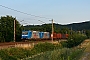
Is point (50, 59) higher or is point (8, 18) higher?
point (8, 18)

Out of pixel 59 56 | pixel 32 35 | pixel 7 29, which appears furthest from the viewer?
pixel 7 29

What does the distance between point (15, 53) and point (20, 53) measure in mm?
957

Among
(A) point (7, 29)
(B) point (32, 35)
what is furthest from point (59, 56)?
(A) point (7, 29)

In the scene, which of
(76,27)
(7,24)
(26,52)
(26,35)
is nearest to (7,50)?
(26,52)

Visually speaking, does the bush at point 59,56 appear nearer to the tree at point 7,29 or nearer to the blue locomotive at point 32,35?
the blue locomotive at point 32,35

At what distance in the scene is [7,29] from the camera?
67500 millimetres

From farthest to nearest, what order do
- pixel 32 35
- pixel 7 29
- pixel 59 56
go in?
pixel 7 29, pixel 32 35, pixel 59 56

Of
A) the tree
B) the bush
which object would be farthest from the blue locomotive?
the bush

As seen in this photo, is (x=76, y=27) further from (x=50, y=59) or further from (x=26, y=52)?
(x=50, y=59)

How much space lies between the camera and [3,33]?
65.9 meters

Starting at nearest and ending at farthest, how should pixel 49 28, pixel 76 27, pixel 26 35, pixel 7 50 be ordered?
pixel 7 50 → pixel 26 35 → pixel 49 28 → pixel 76 27

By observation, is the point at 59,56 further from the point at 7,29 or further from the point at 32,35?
the point at 7,29

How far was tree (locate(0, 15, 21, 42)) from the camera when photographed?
2554 inches

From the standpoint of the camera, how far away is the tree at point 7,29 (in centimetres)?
6488
